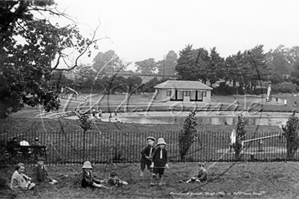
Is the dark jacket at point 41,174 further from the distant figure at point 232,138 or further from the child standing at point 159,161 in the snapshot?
the distant figure at point 232,138

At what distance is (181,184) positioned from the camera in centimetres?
406

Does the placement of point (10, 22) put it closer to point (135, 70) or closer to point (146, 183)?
point (135, 70)

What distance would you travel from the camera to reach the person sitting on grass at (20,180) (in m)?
3.77

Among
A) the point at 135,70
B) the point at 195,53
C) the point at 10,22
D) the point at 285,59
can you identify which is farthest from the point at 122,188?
the point at 285,59

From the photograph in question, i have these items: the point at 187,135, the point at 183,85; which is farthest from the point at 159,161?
the point at 183,85

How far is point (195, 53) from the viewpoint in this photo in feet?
11.8

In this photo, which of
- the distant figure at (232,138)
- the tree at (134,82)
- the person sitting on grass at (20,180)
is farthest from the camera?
the distant figure at (232,138)

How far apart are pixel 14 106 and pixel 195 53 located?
1.64 meters

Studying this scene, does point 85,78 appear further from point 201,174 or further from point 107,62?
point 201,174

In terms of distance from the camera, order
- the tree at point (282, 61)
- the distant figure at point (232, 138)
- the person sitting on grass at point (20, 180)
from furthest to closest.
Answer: the distant figure at point (232, 138), the tree at point (282, 61), the person sitting on grass at point (20, 180)

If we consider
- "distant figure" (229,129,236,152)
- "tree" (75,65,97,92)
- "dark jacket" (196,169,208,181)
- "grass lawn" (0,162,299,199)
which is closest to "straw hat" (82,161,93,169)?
"grass lawn" (0,162,299,199)

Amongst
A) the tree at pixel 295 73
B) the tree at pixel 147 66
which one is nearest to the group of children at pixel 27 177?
the tree at pixel 147 66

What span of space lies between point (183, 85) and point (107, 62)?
0.65 meters

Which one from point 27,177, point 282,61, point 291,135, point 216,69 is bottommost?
point 27,177
